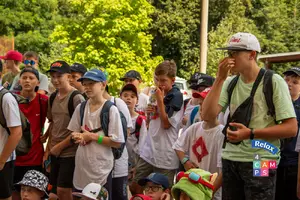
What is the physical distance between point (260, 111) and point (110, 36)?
20.2 m

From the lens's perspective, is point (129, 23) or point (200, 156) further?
point (129, 23)

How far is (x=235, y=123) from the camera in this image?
181 inches

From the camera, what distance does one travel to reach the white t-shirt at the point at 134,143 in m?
7.72

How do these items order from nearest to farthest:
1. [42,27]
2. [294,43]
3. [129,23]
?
[129,23], [42,27], [294,43]

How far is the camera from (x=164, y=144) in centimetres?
729

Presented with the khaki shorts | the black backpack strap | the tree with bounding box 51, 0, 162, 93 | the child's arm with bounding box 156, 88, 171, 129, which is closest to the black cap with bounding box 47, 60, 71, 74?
the child's arm with bounding box 156, 88, 171, 129

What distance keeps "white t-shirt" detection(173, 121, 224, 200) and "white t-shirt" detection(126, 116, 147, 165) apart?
4.56 ft

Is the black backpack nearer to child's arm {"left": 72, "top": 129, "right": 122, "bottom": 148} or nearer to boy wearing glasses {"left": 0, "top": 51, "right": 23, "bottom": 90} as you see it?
child's arm {"left": 72, "top": 129, "right": 122, "bottom": 148}

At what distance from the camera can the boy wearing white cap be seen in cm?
459

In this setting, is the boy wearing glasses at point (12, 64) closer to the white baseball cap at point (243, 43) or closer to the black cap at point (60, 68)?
the black cap at point (60, 68)

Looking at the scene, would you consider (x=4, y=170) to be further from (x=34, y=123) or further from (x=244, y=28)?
(x=244, y=28)

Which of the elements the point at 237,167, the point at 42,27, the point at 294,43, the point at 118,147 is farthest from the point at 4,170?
the point at 294,43

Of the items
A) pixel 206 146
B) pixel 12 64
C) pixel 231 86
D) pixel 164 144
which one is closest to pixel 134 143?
pixel 164 144

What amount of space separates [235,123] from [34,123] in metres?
3.50
